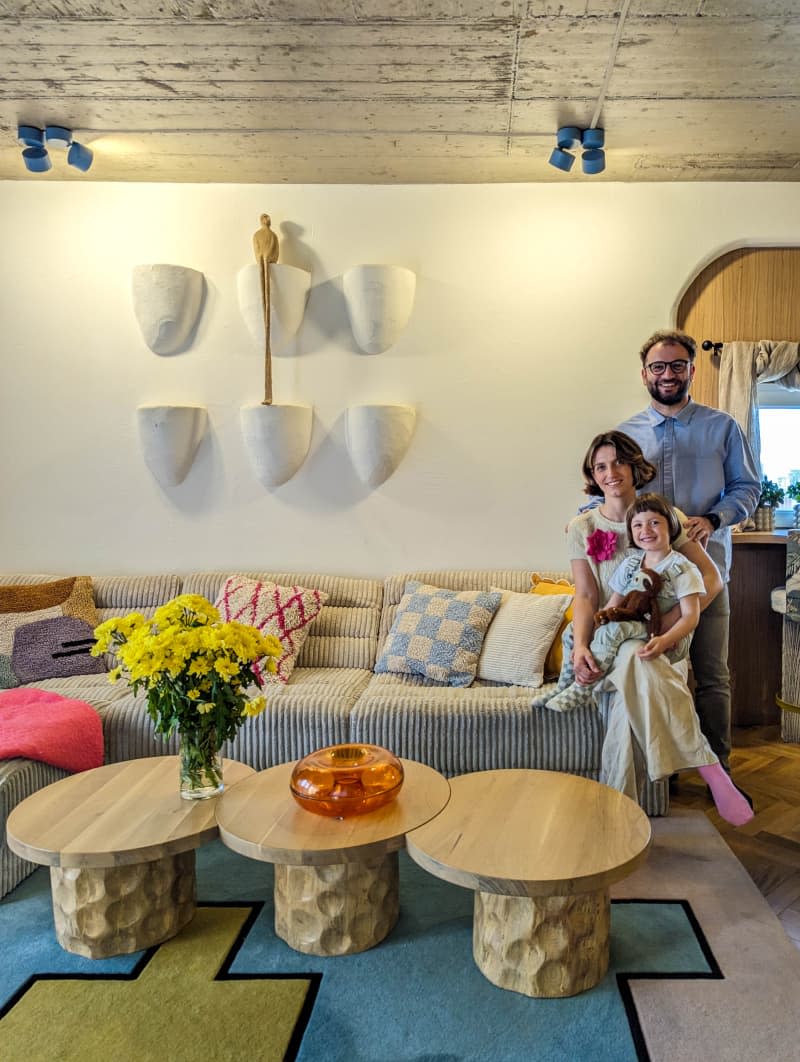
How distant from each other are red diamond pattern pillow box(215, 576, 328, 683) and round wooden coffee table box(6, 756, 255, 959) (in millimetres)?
1080

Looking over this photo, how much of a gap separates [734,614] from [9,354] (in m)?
3.57

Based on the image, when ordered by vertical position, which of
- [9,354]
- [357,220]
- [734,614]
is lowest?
[734,614]

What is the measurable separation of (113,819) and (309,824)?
491 mm

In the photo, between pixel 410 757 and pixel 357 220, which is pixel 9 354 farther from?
pixel 410 757

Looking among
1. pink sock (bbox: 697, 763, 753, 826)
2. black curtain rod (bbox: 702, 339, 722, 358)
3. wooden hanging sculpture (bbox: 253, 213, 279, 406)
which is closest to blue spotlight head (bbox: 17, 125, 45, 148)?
wooden hanging sculpture (bbox: 253, 213, 279, 406)

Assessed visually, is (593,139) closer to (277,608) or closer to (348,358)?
(348,358)

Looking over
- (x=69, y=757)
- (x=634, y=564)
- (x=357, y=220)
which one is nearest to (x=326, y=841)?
(x=69, y=757)

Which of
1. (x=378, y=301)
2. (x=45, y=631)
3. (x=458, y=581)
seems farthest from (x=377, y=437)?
(x=45, y=631)

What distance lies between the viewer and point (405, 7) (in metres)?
2.27

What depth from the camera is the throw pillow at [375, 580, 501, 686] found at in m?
2.95

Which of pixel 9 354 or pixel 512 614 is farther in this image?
pixel 9 354

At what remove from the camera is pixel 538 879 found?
5.20 ft

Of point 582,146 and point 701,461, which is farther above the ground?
point 582,146

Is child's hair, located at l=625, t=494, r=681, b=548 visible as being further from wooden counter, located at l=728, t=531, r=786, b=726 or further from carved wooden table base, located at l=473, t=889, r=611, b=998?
wooden counter, located at l=728, t=531, r=786, b=726
